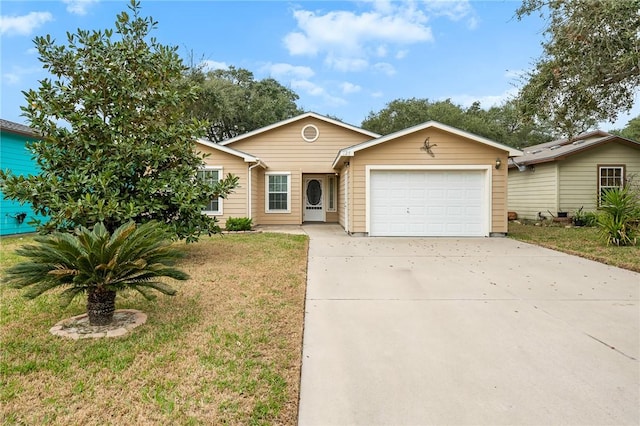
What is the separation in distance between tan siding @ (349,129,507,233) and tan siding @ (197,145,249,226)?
14.3 feet

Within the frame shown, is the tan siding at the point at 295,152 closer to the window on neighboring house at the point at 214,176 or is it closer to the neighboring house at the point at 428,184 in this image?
the window on neighboring house at the point at 214,176

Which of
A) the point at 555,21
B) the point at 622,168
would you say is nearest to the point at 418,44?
the point at 555,21

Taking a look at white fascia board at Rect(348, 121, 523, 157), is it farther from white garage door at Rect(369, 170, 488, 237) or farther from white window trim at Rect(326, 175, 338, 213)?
white window trim at Rect(326, 175, 338, 213)

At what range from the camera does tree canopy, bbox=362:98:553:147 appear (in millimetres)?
30828

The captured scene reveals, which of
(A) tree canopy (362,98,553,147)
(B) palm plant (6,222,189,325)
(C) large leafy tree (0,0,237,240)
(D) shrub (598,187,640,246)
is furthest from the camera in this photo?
(A) tree canopy (362,98,553,147)

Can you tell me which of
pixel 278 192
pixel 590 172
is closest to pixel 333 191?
pixel 278 192

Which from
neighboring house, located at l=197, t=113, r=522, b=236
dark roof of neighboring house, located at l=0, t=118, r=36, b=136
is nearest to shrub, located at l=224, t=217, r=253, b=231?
neighboring house, located at l=197, t=113, r=522, b=236

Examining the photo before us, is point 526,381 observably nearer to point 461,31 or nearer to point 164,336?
point 164,336

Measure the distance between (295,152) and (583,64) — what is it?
1037 centimetres

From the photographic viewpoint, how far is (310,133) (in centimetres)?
1644

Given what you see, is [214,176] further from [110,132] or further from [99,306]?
[99,306]

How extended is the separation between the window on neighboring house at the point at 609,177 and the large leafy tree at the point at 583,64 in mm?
5483

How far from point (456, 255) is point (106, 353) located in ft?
23.6

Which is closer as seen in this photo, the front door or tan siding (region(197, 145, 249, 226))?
tan siding (region(197, 145, 249, 226))
